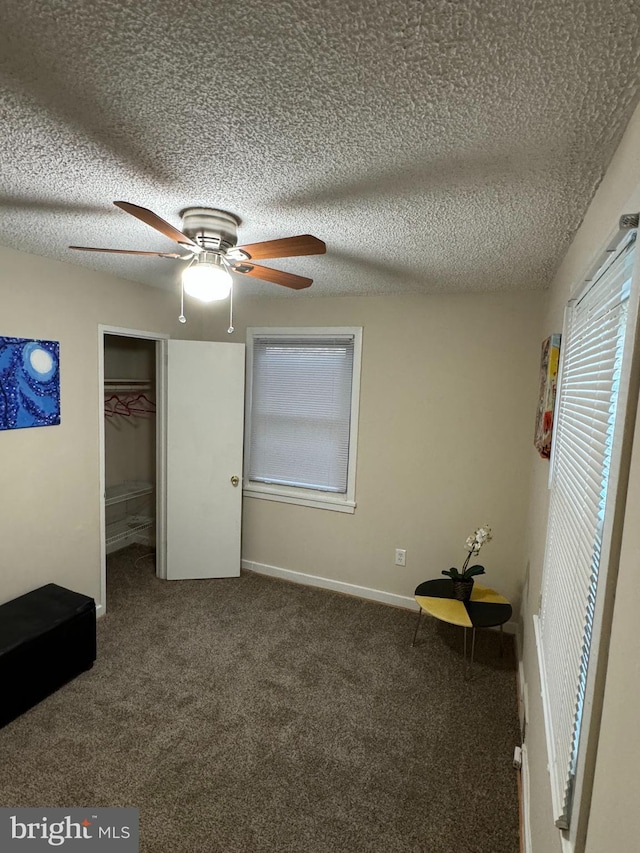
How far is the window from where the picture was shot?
345 centimetres

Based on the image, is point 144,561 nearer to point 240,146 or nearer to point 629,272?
point 240,146

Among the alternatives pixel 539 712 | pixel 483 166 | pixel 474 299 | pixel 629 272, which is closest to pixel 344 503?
pixel 474 299

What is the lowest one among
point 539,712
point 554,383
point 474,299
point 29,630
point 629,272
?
point 29,630

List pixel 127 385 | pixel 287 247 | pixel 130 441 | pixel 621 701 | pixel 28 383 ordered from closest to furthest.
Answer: pixel 621 701
pixel 287 247
pixel 28 383
pixel 127 385
pixel 130 441

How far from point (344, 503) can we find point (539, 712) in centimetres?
207

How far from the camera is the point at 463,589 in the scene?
2.75 m

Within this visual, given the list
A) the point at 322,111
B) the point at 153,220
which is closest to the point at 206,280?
the point at 153,220

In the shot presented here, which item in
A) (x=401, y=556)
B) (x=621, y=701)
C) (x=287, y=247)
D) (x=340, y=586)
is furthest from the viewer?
(x=340, y=586)

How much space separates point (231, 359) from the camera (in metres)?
3.55

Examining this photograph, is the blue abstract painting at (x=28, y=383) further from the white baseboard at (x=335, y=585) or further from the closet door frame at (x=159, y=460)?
the white baseboard at (x=335, y=585)

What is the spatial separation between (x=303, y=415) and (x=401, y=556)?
1.35 meters

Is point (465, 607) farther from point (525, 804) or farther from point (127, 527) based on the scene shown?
point (127, 527)

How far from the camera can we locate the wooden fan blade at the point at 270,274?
6.35 feet

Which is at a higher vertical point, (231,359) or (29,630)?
(231,359)
